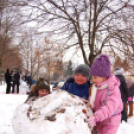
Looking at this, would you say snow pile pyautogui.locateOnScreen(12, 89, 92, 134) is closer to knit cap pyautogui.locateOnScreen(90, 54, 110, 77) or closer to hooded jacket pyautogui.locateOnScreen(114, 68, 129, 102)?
knit cap pyautogui.locateOnScreen(90, 54, 110, 77)

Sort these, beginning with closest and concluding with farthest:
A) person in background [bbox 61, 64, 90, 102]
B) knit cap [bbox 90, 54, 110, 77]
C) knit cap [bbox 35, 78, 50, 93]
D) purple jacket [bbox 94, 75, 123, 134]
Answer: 1. purple jacket [bbox 94, 75, 123, 134]
2. knit cap [bbox 90, 54, 110, 77]
3. person in background [bbox 61, 64, 90, 102]
4. knit cap [bbox 35, 78, 50, 93]

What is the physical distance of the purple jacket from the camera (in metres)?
1.52

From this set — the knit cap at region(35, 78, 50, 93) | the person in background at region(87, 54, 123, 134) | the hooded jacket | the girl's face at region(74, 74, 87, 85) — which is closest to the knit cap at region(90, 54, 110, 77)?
the person in background at region(87, 54, 123, 134)

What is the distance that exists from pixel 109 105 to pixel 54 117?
23.3 inches

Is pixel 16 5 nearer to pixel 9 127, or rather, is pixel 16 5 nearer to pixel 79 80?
pixel 9 127

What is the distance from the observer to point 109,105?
1536mm

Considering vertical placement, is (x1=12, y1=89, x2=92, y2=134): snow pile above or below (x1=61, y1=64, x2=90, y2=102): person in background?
below

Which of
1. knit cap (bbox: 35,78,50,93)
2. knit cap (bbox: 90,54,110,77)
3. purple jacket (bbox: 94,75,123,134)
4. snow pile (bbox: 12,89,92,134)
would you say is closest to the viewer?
snow pile (bbox: 12,89,92,134)

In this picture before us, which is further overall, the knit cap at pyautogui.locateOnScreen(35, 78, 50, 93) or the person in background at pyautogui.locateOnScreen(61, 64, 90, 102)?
the knit cap at pyautogui.locateOnScreen(35, 78, 50, 93)

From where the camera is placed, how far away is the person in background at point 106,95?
1.59 m

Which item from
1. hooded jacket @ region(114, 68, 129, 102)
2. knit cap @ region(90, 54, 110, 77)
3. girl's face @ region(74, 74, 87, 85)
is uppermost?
knit cap @ region(90, 54, 110, 77)

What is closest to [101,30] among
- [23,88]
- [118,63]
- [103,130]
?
[118,63]

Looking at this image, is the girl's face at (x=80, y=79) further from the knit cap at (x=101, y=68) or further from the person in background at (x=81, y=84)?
the knit cap at (x=101, y=68)

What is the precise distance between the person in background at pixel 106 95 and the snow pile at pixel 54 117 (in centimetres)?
23
